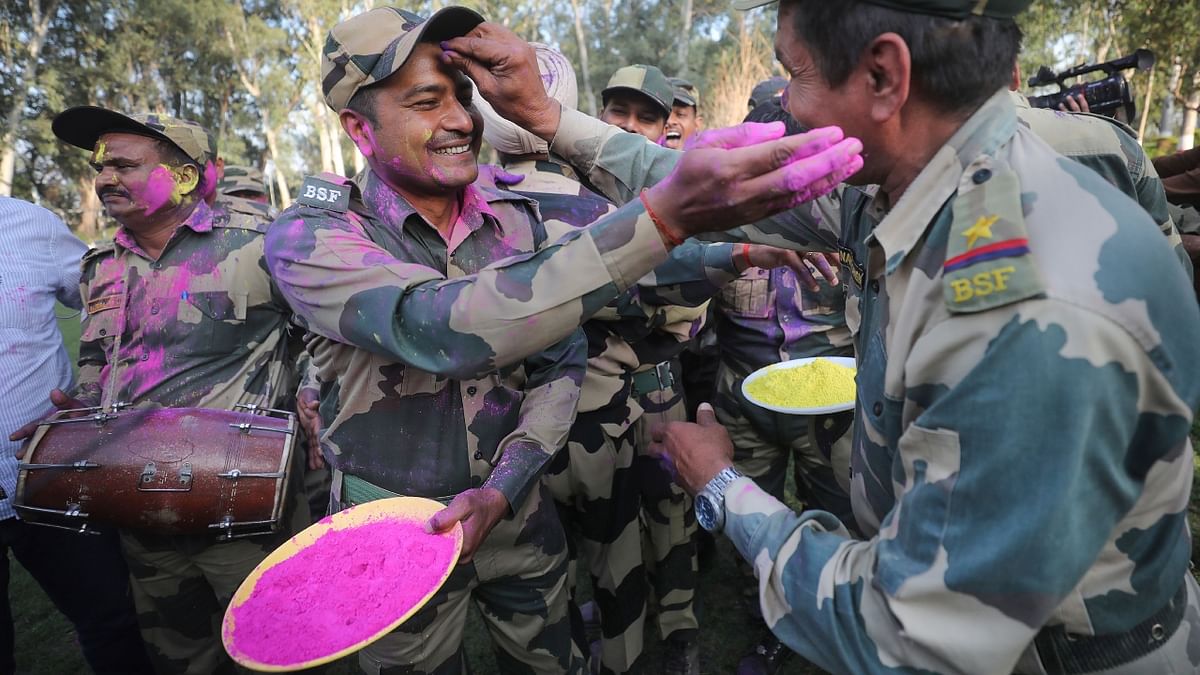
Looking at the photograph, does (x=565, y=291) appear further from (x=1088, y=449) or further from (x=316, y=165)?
(x=316, y=165)

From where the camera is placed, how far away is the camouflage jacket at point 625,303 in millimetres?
2723

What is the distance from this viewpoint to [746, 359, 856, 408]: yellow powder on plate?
2.34 m

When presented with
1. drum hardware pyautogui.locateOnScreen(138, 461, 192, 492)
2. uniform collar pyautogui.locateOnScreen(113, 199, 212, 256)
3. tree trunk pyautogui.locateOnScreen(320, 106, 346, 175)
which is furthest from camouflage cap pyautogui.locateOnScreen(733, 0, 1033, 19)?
tree trunk pyautogui.locateOnScreen(320, 106, 346, 175)

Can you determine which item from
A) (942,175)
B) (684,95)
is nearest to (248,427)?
(942,175)

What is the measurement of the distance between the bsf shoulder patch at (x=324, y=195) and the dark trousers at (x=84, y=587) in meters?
2.20

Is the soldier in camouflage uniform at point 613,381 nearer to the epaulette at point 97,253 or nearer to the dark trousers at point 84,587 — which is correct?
the epaulette at point 97,253

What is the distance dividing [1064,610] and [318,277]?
1.75 meters

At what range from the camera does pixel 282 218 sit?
1918 mm

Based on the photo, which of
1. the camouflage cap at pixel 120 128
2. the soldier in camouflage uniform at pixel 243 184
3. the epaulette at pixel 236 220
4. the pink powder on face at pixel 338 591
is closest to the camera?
the pink powder on face at pixel 338 591

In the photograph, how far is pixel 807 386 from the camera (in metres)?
2.42

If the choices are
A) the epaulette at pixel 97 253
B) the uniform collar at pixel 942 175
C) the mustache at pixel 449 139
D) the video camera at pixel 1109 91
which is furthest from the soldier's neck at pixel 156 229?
the video camera at pixel 1109 91

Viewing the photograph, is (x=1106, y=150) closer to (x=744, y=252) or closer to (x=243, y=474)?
(x=744, y=252)

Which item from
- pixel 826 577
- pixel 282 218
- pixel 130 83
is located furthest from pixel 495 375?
pixel 130 83

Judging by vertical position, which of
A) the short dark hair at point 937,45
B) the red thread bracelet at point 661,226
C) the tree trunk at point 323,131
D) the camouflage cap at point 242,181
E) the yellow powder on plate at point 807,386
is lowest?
the tree trunk at point 323,131
